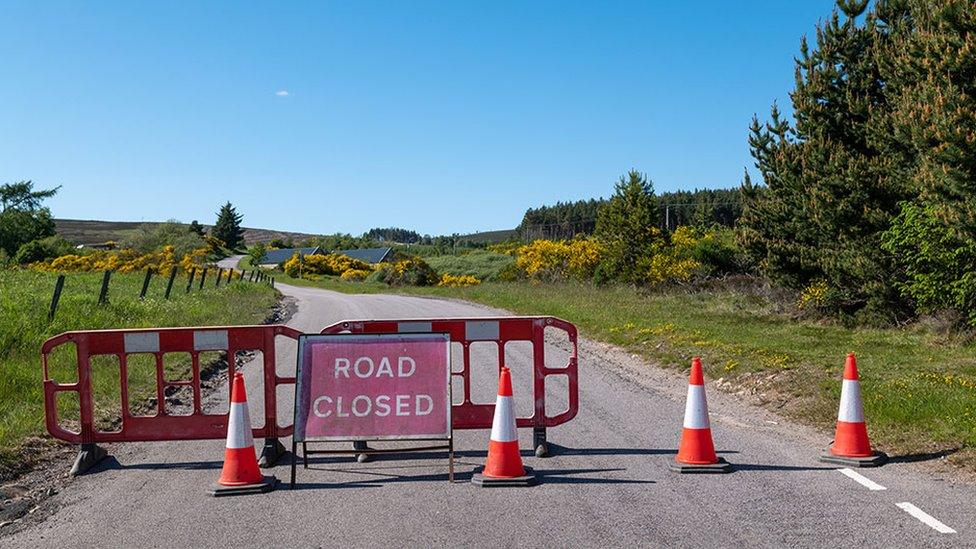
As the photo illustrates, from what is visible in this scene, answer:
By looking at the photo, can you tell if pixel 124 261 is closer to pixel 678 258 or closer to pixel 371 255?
pixel 678 258

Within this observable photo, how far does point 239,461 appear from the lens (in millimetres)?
6902

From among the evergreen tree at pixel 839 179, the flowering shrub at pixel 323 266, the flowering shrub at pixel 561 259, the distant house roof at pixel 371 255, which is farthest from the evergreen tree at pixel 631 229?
the distant house roof at pixel 371 255

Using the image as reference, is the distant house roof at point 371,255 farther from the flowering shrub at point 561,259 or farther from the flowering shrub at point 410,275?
the flowering shrub at point 561,259

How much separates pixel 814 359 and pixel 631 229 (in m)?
26.5

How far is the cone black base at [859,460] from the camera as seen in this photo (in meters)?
7.31

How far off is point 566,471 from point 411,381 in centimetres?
153

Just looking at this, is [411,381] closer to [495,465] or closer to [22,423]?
[495,465]

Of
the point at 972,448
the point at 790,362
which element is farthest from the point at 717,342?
the point at 972,448

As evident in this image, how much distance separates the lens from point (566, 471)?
24.1 ft

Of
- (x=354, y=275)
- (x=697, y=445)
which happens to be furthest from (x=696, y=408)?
(x=354, y=275)

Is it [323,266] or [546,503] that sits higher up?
[546,503]

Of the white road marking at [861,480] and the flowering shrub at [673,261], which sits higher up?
the flowering shrub at [673,261]

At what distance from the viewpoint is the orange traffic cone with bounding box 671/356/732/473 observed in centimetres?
720

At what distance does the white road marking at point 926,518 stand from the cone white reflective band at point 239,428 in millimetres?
4876
